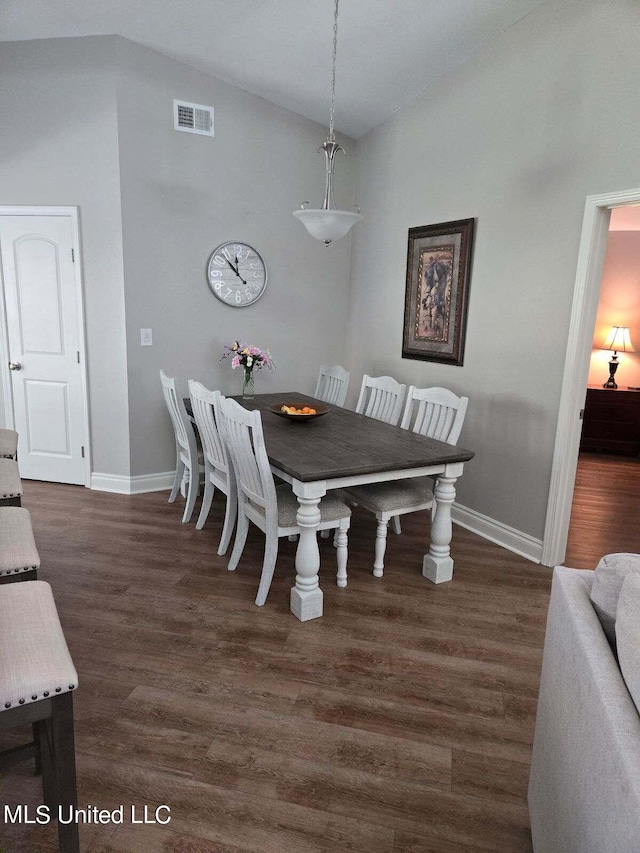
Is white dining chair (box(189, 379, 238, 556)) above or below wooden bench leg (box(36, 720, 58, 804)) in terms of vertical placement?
above

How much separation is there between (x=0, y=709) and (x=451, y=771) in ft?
4.51

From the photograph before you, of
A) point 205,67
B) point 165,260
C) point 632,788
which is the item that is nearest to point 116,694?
point 632,788

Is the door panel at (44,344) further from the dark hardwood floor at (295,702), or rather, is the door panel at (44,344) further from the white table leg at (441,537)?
the white table leg at (441,537)

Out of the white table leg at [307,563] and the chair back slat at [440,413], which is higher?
the chair back slat at [440,413]

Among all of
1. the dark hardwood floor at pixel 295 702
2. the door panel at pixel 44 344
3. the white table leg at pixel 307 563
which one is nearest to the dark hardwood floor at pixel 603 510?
the dark hardwood floor at pixel 295 702

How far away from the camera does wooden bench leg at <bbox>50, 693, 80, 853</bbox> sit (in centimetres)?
137

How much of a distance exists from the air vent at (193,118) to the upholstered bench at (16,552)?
Result: 3.29 meters

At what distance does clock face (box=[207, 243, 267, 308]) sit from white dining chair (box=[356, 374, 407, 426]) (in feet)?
4.37

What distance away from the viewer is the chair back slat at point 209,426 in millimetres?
3184

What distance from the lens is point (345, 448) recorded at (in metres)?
3.00

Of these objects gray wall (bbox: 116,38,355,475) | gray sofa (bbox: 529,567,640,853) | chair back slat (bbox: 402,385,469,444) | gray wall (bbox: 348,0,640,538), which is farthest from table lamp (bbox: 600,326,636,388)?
gray sofa (bbox: 529,567,640,853)

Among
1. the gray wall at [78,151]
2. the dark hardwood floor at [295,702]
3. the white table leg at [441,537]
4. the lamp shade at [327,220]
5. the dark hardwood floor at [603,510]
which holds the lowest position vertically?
the dark hardwood floor at [295,702]

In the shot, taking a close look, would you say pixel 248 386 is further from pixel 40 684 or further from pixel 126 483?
pixel 40 684

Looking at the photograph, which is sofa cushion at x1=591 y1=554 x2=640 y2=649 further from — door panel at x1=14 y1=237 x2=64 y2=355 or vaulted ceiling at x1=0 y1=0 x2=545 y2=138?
door panel at x1=14 y1=237 x2=64 y2=355
